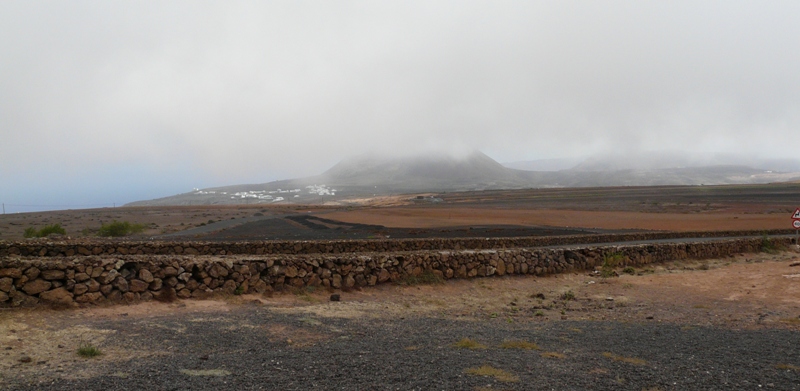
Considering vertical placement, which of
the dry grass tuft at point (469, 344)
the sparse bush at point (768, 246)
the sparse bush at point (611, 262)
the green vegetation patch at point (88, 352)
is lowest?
the sparse bush at point (768, 246)

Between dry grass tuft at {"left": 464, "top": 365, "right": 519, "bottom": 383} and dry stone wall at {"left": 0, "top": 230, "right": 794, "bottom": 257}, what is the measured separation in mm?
13966

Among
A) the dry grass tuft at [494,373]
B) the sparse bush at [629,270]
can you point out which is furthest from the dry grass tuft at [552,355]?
the sparse bush at [629,270]

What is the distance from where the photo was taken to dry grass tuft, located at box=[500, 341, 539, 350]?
7.60m

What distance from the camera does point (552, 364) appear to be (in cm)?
660

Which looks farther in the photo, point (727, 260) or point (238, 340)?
point (727, 260)

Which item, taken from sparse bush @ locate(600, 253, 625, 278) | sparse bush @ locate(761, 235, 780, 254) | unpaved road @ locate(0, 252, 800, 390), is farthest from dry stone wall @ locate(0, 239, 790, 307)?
sparse bush @ locate(761, 235, 780, 254)

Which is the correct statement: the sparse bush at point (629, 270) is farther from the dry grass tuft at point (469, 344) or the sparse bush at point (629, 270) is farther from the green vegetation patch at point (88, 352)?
the green vegetation patch at point (88, 352)

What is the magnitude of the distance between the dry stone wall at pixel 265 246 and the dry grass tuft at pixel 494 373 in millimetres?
13966

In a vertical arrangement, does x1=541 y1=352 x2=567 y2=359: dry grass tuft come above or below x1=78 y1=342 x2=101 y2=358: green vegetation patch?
below

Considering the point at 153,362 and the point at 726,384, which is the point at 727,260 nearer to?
the point at 726,384

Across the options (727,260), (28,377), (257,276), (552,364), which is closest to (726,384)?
(552,364)

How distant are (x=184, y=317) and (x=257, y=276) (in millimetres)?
2952

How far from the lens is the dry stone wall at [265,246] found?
16469 mm

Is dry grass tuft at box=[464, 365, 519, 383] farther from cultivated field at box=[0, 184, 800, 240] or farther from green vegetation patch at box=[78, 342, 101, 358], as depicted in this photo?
cultivated field at box=[0, 184, 800, 240]
